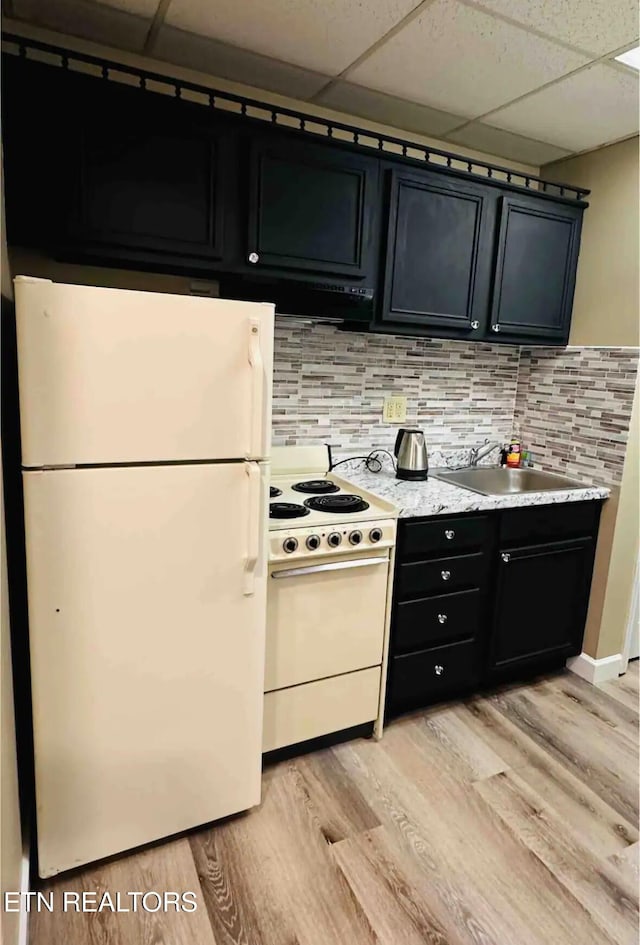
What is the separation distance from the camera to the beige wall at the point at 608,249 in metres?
2.39

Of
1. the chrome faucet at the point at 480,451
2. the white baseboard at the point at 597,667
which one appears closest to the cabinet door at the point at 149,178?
the chrome faucet at the point at 480,451

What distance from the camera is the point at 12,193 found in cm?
155

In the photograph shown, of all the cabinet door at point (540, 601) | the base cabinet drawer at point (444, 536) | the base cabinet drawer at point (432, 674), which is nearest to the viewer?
the base cabinet drawer at point (444, 536)

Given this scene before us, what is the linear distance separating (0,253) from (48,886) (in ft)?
5.57

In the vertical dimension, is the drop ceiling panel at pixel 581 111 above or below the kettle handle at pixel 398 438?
above

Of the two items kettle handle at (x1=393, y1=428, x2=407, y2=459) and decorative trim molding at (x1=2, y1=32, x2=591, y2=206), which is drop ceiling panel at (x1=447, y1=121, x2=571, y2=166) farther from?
kettle handle at (x1=393, y1=428, x2=407, y2=459)

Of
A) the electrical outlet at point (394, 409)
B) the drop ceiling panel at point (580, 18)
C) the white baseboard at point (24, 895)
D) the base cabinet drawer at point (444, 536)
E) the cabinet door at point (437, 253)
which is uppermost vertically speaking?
the drop ceiling panel at point (580, 18)

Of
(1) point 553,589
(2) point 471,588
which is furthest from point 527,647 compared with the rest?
(2) point 471,588

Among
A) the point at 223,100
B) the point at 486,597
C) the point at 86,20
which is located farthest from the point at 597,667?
the point at 86,20

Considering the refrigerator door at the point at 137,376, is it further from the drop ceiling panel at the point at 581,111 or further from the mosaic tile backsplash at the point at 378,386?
the drop ceiling panel at the point at 581,111

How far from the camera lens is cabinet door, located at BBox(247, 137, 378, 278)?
188cm

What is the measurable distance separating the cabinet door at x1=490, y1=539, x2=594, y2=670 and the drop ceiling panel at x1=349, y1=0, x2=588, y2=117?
1791 millimetres

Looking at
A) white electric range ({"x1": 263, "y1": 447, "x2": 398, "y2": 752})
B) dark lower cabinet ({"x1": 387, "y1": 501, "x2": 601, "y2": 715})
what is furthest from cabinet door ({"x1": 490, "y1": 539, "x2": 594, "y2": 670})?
white electric range ({"x1": 263, "y1": 447, "x2": 398, "y2": 752})

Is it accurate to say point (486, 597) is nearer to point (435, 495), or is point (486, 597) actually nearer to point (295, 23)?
point (435, 495)
